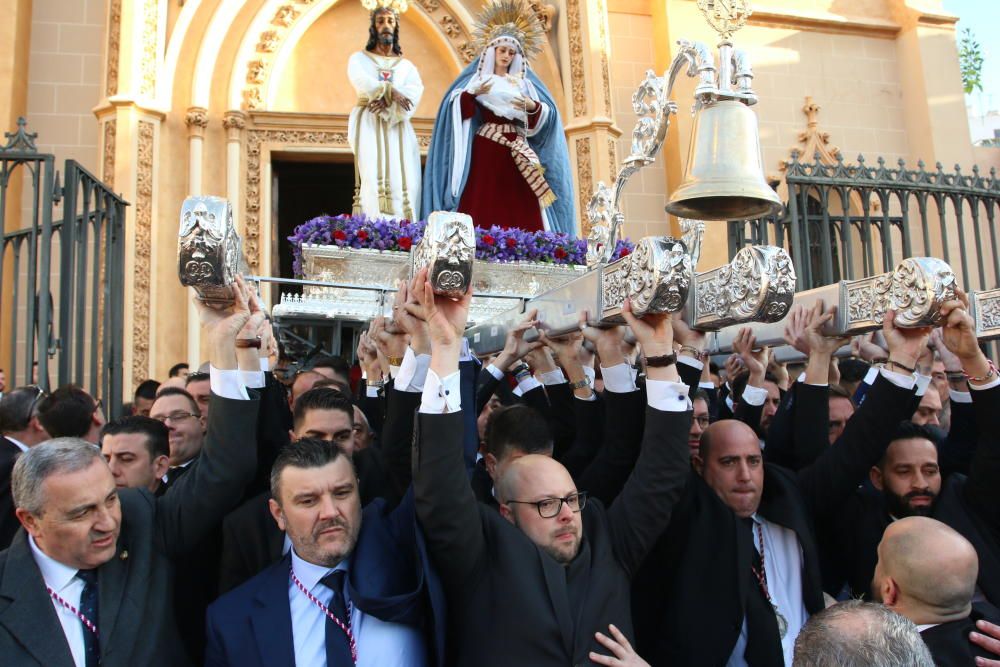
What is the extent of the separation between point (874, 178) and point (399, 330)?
17.9 feet

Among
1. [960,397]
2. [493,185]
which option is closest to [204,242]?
[960,397]

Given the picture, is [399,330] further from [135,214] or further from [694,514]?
[135,214]

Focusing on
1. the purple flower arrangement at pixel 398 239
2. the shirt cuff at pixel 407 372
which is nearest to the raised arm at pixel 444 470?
the shirt cuff at pixel 407 372

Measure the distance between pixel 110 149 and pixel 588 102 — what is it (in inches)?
217

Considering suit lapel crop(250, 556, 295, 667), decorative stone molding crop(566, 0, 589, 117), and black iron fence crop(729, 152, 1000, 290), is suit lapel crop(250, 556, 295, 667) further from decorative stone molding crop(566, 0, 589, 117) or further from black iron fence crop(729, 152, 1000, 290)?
decorative stone molding crop(566, 0, 589, 117)

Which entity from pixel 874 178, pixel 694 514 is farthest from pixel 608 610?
pixel 874 178

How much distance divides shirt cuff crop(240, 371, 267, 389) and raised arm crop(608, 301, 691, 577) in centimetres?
134

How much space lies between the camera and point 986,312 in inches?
130

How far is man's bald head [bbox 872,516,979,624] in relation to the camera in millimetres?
2549

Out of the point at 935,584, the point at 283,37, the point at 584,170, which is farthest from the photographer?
the point at 283,37

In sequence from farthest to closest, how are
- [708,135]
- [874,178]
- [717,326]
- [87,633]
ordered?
[874,178] → [708,135] → [717,326] → [87,633]

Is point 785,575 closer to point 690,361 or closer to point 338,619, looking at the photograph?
point 690,361

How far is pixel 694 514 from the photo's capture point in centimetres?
337

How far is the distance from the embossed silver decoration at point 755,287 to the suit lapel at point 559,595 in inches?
38.3
